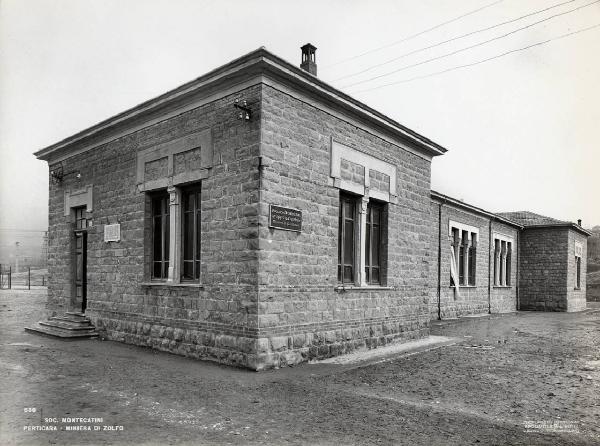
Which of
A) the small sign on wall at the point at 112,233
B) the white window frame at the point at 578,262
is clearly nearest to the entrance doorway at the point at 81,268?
the small sign on wall at the point at 112,233

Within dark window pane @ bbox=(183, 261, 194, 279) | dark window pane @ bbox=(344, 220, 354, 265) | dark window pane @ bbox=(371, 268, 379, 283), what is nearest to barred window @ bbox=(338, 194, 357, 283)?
dark window pane @ bbox=(344, 220, 354, 265)

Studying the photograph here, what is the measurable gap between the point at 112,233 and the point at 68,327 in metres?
2.39

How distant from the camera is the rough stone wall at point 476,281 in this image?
1692 centimetres

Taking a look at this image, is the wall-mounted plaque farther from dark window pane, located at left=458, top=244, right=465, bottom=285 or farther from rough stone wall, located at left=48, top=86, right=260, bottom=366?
dark window pane, located at left=458, top=244, right=465, bottom=285

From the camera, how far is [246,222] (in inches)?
309

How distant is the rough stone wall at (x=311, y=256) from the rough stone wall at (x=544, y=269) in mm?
16911

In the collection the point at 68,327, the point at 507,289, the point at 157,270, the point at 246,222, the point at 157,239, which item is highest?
the point at 246,222

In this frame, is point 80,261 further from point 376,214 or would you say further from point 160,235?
point 376,214

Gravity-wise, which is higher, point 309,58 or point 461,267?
point 309,58

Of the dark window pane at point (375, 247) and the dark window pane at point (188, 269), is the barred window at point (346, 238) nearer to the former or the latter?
the dark window pane at point (375, 247)

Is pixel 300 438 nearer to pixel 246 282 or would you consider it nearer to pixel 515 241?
pixel 246 282

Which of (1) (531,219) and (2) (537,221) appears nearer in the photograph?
(2) (537,221)

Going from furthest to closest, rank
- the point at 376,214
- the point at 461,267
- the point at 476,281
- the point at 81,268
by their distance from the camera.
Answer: the point at 476,281 → the point at 461,267 → the point at 81,268 → the point at 376,214

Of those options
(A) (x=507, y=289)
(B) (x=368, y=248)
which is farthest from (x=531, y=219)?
(B) (x=368, y=248)
